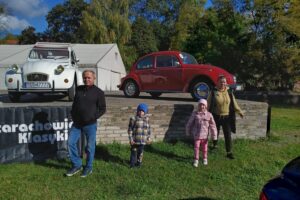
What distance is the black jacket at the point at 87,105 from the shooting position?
21.2ft

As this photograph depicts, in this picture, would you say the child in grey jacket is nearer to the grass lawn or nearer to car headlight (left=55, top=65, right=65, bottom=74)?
the grass lawn

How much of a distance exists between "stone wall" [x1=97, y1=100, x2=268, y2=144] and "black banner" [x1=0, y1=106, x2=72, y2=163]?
0.99 metres

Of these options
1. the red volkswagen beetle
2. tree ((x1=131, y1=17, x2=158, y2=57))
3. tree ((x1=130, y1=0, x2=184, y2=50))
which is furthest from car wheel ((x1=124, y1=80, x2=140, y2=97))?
tree ((x1=130, y1=0, x2=184, y2=50))

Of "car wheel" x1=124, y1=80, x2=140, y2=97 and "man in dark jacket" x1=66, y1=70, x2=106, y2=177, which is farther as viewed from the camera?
"car wheel" x1=124, y1=80, x2=140, y2=97

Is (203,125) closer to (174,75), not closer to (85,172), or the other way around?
(85,172)

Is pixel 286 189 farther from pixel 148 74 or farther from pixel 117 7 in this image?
pixel 117 7

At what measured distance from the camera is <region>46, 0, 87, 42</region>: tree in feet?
188

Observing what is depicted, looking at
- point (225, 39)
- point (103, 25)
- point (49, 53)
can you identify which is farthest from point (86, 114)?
point (103, 25)

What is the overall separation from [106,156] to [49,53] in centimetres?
614

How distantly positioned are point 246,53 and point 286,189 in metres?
24.3

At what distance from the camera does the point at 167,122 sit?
8992 millimetres

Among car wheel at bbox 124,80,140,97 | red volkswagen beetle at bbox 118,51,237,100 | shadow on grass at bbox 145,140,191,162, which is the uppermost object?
red volkswagen beetle at bbox 118,51,237,100

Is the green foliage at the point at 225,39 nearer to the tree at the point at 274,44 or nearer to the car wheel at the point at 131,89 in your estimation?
the tree at the point at 274,44

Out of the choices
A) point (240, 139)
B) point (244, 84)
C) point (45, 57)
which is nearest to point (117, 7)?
point (244, 84)
